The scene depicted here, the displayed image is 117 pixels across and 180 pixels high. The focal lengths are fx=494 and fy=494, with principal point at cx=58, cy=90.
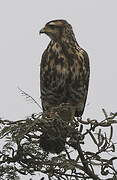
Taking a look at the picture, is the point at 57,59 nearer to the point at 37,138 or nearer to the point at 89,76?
the point at 89,76

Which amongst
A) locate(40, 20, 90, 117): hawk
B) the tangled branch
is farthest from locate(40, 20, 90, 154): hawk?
the tangled branch

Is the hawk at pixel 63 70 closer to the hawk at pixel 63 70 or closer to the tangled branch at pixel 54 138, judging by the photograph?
the hawk at pixel 63 70

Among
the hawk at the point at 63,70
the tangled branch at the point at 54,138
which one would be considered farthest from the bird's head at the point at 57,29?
the tangled branch at the point at 54,138

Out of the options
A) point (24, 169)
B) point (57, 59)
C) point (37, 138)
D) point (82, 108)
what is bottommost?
point (24, 169)

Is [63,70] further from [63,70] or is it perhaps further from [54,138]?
[54,138]

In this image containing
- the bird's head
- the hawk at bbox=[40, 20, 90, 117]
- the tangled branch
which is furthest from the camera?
the hawk at bbox=[40, 20, 90, 117]

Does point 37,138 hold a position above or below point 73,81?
below

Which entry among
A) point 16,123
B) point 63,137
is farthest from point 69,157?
point 16,123

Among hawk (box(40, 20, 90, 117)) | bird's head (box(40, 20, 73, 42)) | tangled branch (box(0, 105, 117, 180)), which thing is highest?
bird's head (box(40, 20, 73, 42))

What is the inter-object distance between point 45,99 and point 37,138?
228cm

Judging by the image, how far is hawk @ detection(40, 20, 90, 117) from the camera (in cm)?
595

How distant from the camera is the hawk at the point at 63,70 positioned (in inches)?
234

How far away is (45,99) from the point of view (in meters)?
6.14

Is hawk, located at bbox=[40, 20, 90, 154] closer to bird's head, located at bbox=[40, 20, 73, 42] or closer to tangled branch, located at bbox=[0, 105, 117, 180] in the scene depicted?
bird's head, located at bbox=[40, 20, 73, 42]
